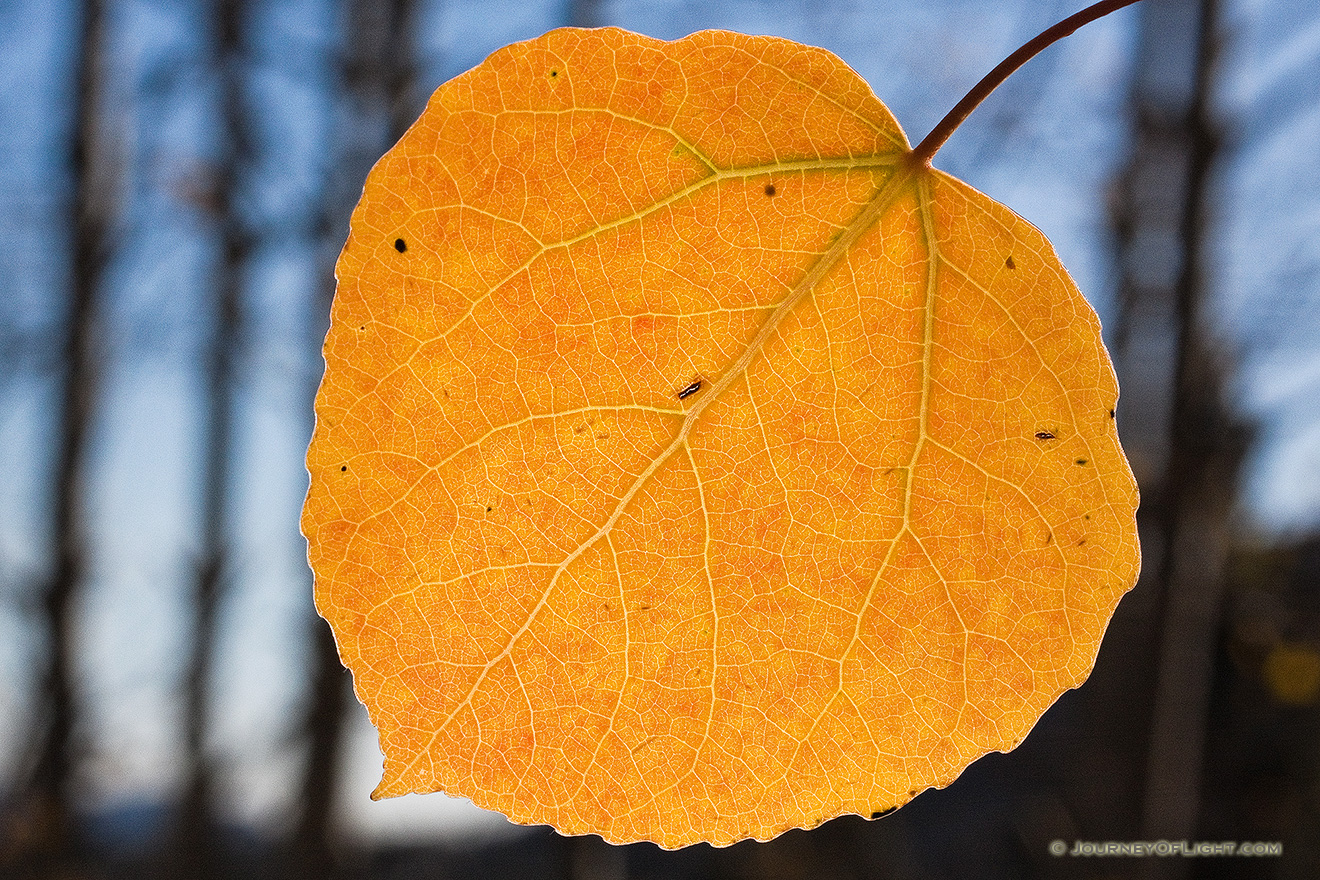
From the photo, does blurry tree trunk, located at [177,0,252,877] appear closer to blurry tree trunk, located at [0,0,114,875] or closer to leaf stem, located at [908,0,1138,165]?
blurry tree trunk, located at [0,0,114,875]

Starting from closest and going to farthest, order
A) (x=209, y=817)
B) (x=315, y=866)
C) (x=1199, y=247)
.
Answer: (x=1199, y=247) → (x=315, y=866) → (x=209, y=817)

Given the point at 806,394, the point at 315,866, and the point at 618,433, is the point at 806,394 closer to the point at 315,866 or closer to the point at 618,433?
the point at 618,433

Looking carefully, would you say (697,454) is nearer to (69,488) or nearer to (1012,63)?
(1012,63)

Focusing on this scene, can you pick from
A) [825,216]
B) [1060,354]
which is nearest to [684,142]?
[825,216]

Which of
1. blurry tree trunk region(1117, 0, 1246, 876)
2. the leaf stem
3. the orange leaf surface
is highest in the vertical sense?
blurry tree trunk region(1117, 0, 1246, 876)

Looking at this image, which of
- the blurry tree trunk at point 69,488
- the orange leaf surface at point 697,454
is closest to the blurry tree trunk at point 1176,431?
the orange leaf surface at point 697,454

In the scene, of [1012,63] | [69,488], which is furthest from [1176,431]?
[69,488]

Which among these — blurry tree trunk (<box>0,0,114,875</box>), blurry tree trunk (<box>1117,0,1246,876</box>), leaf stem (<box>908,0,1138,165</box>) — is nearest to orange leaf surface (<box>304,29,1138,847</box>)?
leaf stem (<box>908,0,1138,165</box>)
